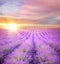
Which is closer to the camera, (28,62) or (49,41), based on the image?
(28,62)

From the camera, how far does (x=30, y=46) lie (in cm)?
340

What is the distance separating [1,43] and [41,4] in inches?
34.7

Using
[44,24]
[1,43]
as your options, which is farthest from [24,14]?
[1,43]

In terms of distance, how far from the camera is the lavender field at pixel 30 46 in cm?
328

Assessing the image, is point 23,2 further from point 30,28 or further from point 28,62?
point 28,62

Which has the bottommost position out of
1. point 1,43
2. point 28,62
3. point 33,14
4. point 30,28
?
point 28,62

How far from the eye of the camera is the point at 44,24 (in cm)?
348

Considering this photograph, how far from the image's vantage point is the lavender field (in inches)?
129

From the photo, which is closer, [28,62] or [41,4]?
[28,62]

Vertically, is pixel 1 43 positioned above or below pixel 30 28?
below

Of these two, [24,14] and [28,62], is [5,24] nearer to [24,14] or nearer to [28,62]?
[24,14]

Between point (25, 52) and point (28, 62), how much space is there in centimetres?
17

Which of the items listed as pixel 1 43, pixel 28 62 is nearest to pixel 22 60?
pixel 28 62

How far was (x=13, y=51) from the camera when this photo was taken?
343 cm
